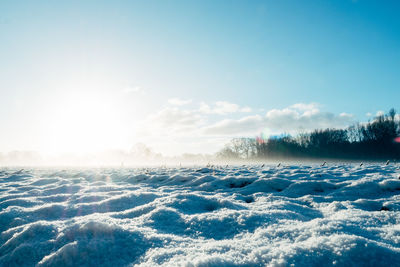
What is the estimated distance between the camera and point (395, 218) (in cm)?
235

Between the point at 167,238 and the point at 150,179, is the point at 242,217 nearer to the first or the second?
the point at 167,238

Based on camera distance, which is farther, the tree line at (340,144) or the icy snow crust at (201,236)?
the tree line at (340,144)

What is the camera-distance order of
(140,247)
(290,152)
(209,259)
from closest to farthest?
1. (209,259)
2. (140,247)
3. (290,152)

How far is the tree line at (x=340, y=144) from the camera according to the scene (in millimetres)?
37844

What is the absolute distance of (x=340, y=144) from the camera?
44.4m

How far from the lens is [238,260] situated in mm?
1462

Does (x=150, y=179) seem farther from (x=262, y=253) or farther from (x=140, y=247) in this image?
(x=262, y=253)

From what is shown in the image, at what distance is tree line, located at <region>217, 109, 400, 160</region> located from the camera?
3784cm

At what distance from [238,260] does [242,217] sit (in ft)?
2.95

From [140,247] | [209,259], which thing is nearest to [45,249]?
[140,247]

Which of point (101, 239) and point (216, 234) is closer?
point (101, 239)

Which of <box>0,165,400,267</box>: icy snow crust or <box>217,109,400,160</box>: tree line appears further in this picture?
<box>217,109,400,160</box>: tree line

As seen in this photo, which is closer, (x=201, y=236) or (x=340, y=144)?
(x=201, y=236)

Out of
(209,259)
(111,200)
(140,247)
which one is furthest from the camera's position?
(111,200)
